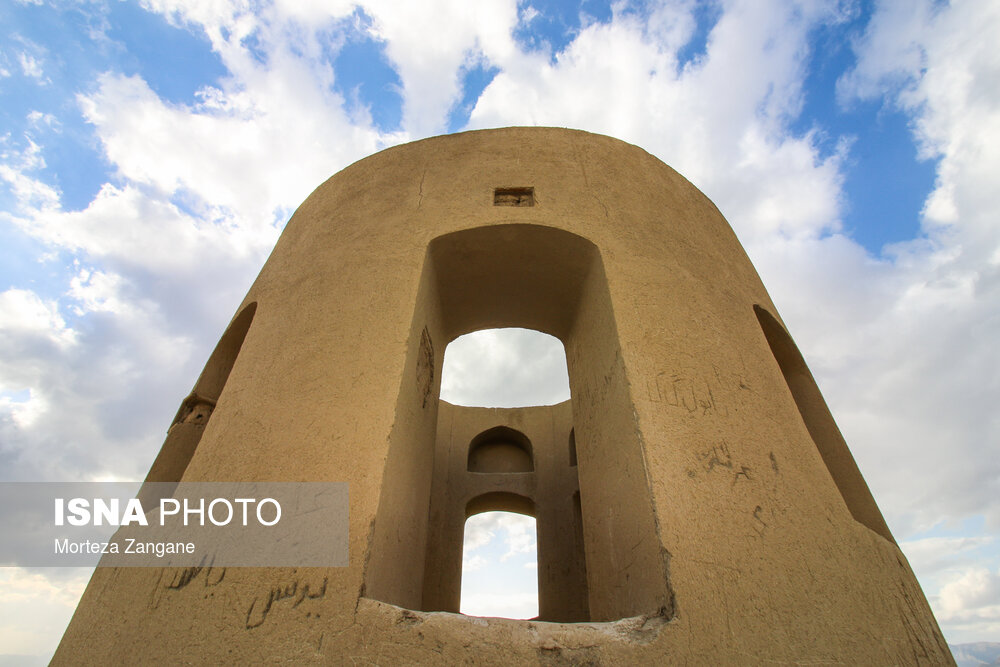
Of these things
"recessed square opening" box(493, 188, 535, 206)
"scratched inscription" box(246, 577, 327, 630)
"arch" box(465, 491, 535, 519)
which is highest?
"arch" box(465, 491, 535, 519)

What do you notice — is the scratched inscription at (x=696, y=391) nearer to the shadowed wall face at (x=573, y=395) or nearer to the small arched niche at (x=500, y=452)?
the shadowed wall face at (x=573, y=395)

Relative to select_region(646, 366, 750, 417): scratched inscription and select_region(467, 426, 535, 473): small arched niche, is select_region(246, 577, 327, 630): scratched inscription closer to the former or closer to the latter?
select_region(646, 366, 750, 417): scratched inscription

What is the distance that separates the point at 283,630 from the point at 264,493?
2.26 feet

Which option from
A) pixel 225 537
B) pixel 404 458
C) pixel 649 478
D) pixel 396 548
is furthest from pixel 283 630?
pixel 649 478

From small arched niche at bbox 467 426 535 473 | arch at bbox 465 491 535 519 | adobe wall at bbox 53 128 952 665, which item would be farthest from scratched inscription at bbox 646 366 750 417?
small arched niche at bbox 467 426 535 473

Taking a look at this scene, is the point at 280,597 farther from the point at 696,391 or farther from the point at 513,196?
the point at 513,196

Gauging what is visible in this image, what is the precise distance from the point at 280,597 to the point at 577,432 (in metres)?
2.42

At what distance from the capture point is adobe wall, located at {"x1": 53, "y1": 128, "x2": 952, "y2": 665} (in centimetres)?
192

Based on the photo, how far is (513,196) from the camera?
13.2 ft

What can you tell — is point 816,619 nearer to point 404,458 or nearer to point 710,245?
point 404,458

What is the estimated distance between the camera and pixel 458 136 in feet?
14.9

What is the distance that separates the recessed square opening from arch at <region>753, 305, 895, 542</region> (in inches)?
80.4

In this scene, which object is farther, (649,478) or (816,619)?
(649,478)

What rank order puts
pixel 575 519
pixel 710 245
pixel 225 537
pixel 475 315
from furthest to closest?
pixel 575 519
pixel 475 315
pixel 710 245
pixel 225 537
